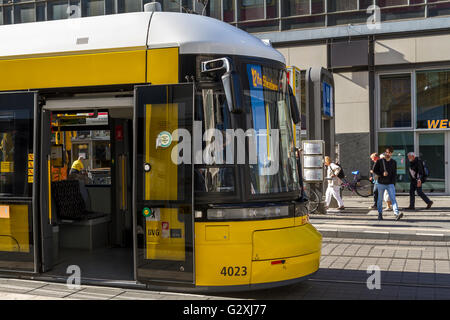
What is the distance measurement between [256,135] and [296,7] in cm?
1458

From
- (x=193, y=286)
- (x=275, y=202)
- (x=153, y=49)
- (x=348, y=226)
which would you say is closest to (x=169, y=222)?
(x=193, y=286)

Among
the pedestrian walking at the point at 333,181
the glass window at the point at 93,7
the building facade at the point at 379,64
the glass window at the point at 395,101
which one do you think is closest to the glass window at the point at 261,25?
the building facade at the point at 379,64

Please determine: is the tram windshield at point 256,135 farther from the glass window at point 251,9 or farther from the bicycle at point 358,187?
the glass window at point 251,9

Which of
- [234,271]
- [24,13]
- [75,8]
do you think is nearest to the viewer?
[234,271]

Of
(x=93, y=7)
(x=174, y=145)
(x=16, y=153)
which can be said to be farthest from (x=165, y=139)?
(x=93, y=7)

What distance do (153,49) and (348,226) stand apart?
7.01 m

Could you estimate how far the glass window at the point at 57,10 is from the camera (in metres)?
21.6

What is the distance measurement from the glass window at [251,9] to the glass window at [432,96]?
20.2 feet

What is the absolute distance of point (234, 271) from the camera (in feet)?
17.5

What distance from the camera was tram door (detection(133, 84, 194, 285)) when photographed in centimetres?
539

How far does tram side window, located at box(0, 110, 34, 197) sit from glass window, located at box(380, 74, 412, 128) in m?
14.8

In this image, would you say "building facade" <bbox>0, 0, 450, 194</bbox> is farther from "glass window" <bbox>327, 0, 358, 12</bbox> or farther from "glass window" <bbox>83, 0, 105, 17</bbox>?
"glass window" <bbox>83, 0, 105, 17</bbox>

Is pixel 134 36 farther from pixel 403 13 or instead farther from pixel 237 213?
pixel 403 13

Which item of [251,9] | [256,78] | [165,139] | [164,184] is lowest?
[164,184]
